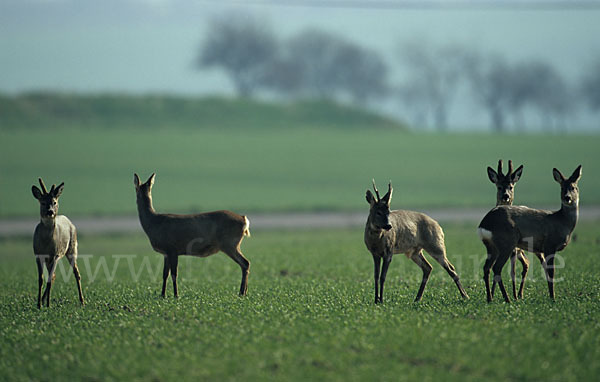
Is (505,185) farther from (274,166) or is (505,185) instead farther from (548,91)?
(548,91)

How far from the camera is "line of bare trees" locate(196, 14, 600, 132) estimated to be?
108375 mm

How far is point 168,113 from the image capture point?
9025 centimetres

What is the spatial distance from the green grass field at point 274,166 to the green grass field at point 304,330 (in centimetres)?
2587

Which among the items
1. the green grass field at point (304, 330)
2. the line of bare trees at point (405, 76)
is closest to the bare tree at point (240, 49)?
the line of bare trees at point (405, 76)

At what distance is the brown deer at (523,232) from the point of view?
14.1 m

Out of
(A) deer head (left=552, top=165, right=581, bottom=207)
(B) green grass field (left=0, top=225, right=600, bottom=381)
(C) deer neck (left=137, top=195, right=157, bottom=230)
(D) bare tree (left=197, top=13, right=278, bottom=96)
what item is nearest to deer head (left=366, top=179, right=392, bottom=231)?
(B) green grass field (left=0, top=225, right=600, bottom=381)

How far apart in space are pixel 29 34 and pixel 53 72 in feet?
23.5

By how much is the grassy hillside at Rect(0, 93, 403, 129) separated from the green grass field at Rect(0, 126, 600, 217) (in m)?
3.99

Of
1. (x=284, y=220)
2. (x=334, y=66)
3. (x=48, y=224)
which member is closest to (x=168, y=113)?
(x=334, y=66)

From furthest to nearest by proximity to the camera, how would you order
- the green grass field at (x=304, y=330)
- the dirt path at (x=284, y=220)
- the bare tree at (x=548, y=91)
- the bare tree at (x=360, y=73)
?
the bare tree at (x=360, y=73)
the bare tree at (x=548, y=91)
the dirt path at (x=284, y=220)
the green grass field at (x=304, y=330)

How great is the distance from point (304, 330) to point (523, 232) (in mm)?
4996

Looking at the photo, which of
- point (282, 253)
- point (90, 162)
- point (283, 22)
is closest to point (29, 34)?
point (283, 22)

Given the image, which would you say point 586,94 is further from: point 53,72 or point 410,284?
point 410,284

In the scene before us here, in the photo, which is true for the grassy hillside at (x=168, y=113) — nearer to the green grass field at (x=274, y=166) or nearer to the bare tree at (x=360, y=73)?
the green grass field at (x=274, y=166)
